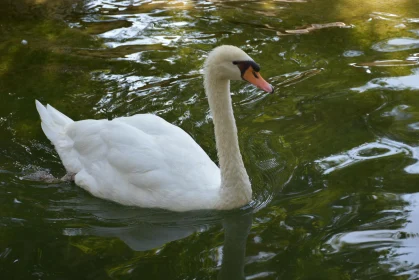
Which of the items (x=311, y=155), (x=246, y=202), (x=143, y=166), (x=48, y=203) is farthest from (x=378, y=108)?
(x=48, y=203)

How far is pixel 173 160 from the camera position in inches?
235

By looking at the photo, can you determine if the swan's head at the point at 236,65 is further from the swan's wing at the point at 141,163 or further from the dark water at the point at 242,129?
the dark water at the point at 242,129

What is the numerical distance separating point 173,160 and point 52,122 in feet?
6.08

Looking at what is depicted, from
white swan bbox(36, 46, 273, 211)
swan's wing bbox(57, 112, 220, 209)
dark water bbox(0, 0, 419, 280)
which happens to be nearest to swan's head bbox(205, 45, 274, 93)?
white swan bbox(36, 46, 273, 211)

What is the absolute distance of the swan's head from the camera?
18.2 ft

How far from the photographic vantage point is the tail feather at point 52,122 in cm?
712

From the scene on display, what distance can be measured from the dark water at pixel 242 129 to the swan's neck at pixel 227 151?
0.17 metres

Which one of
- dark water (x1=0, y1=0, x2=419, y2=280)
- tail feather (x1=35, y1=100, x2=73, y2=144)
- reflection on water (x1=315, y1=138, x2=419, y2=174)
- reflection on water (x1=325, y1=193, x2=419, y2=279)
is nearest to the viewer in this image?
reflection on water (x1=325, y1=193, x2=419, y2=279)

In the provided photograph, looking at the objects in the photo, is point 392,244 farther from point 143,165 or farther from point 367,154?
point 143,165

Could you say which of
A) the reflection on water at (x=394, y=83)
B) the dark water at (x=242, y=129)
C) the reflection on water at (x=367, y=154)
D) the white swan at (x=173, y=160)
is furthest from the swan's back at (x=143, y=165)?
the reflection on water at (x=394, y=83)

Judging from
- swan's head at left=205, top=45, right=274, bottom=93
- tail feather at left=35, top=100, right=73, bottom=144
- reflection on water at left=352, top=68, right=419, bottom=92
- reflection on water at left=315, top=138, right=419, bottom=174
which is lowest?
reflection on water at left=315, top=138, right=419, bottom=174

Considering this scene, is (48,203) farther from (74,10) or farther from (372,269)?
(74,10)

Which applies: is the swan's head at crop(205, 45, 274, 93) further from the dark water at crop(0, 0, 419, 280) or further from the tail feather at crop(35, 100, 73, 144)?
the tail feather at crop(35, 100, 73, 144)

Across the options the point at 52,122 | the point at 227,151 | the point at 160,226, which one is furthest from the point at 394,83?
the point at 52,122
